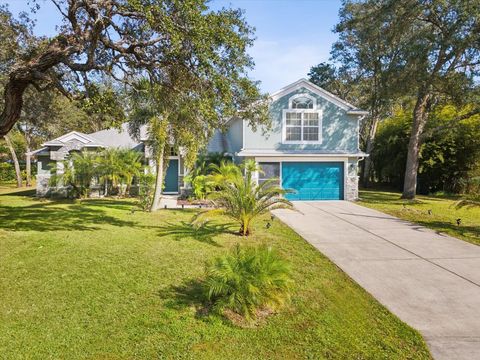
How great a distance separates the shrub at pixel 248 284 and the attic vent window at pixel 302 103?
15.1m

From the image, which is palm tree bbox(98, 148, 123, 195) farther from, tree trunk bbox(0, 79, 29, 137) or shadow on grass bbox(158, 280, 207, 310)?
shadow on grass bbox(158, 280, 207, 310)

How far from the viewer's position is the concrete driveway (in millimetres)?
4918

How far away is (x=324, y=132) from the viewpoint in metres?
19.9

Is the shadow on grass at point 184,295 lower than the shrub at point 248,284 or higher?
lower

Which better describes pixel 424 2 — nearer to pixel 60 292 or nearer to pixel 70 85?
pixel 70 85

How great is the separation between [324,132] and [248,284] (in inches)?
630

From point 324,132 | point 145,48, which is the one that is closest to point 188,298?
point 145,48

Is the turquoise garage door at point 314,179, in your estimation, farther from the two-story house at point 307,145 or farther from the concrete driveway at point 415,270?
the concrete driveway at point 415,270

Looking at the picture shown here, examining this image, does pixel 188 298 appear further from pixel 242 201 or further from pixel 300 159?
pixel 300 159

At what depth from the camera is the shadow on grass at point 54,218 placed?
10902 mm

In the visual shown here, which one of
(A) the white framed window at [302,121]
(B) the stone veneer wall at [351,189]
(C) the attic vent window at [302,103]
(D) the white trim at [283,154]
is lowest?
(B) the stone veneer wall at [351,189]

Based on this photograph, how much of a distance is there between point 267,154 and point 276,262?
1360 centimetres

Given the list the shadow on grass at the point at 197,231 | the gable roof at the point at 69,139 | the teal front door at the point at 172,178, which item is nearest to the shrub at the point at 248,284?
the shadow on grass at the point at 197,231

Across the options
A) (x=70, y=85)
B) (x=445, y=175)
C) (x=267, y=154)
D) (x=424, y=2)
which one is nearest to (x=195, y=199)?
(x=267, y=154)
